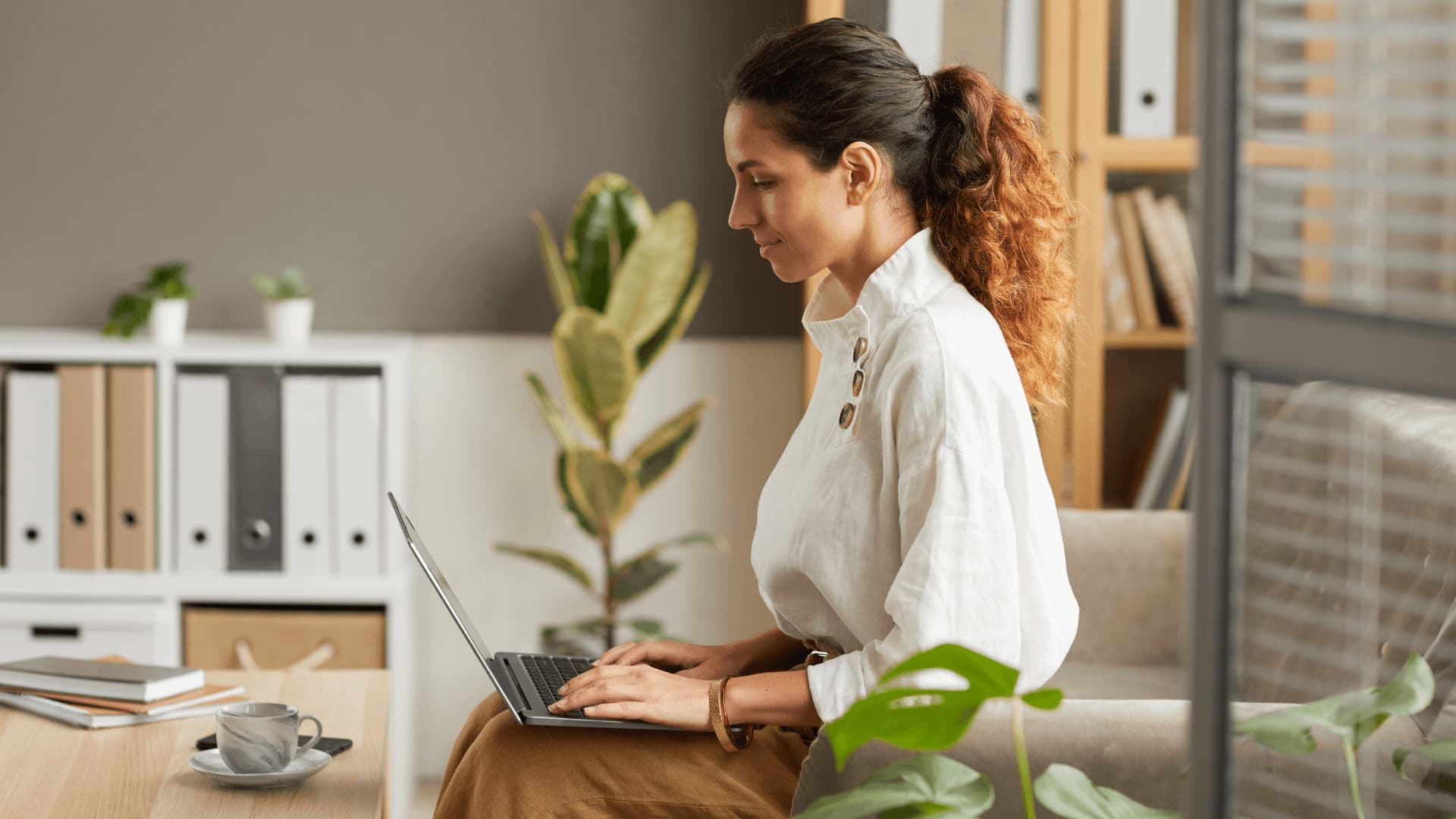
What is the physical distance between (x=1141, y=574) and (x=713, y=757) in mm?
1117

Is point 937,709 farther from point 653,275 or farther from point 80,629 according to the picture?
point 80,629

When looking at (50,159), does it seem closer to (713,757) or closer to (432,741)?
(432,741)

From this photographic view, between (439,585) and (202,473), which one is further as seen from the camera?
(202,473)

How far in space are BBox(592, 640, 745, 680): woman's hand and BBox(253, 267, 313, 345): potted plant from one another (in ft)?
4.72

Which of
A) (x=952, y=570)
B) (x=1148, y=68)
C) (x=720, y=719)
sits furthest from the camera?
(x=1148, y=68)

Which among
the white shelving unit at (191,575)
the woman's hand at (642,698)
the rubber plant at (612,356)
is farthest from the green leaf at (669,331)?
the woman's hand at (642,698)

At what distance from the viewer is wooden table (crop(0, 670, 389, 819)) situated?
135 centimetres

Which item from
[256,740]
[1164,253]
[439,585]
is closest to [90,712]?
[256,740]

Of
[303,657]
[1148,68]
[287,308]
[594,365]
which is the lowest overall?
[303,657]

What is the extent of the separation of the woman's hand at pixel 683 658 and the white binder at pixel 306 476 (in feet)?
4.14

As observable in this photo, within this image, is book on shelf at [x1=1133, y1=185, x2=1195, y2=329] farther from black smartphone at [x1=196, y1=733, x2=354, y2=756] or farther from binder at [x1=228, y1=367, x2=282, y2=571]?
black smartphone at [x1=196, y1=733, x2=354, y2=756]

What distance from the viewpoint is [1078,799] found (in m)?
0.85

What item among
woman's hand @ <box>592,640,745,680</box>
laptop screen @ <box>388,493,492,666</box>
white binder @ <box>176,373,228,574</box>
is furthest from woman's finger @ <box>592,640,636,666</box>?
white binder @ <box>176,373,228,574</box>

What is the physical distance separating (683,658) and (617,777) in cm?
29
